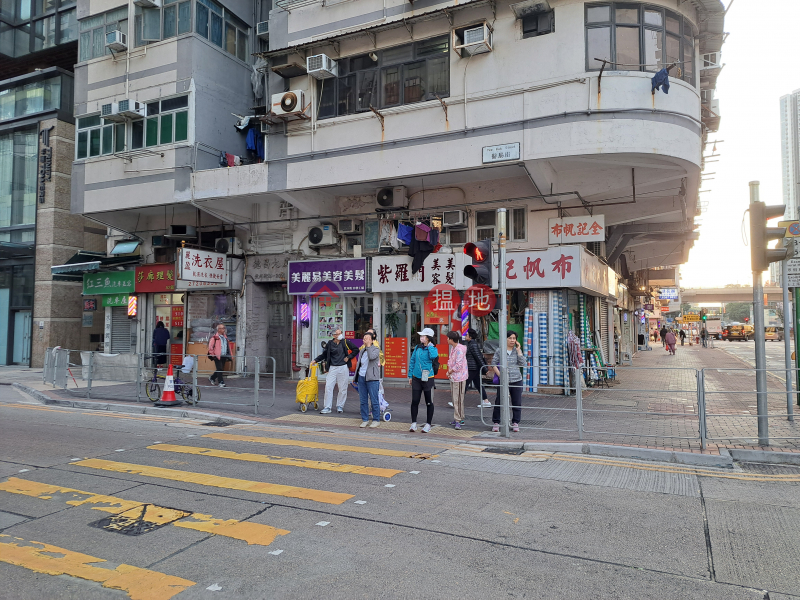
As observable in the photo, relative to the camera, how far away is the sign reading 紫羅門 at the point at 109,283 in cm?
2073

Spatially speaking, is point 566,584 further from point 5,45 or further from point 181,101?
point 5,45

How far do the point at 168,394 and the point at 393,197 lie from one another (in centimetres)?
825

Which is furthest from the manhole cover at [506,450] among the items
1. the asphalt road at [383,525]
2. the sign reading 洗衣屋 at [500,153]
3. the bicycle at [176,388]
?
the bicycle at [176,388]

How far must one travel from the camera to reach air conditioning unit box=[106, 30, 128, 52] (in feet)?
62.3

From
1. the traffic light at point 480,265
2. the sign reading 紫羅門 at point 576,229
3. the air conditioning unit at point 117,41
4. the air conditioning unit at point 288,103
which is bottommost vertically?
the traffic light at point 480,265

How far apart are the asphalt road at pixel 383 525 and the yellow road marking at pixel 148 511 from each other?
22 millimetres

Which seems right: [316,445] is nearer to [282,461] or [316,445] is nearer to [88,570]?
[282,461]

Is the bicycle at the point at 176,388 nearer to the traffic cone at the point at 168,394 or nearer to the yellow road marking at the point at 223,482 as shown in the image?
the traffic cone at the point at 168,394

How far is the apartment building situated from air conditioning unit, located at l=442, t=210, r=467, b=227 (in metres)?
0.06

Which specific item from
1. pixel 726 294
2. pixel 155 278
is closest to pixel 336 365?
pixel 155 278

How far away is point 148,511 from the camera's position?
5.41m

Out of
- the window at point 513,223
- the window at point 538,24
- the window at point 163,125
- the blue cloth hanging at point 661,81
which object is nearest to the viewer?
the blue cloth hanging at point 661,81

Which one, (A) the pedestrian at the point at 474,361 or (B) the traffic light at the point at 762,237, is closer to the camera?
(B) the traffic light at the point at 762,237

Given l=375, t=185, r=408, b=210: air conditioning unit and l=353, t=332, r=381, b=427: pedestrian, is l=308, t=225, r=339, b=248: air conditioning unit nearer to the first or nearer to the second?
l=375, t=185, r=408, b=210: air conditioning unit
